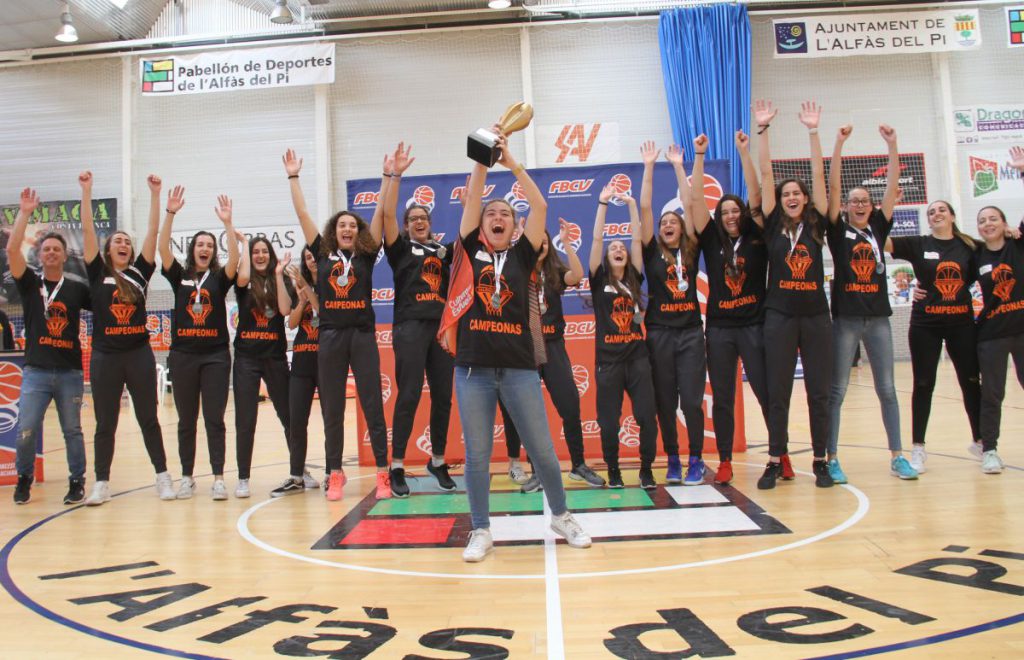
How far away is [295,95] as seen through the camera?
14.1 meters

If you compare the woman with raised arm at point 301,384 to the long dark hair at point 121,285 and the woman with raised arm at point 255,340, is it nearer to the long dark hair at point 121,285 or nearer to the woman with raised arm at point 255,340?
the woman with raised arm at point 255,340

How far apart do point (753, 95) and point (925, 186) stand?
3749mm

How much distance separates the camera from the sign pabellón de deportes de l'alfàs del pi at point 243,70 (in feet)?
43.0

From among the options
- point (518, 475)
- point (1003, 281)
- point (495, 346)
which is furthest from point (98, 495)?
point (1003, 281)

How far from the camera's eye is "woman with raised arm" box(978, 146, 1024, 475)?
4.72 m

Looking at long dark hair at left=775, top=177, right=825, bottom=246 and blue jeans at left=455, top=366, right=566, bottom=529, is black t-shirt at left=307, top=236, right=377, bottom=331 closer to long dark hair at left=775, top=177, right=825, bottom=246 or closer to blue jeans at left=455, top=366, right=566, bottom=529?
blue jeans at left=455, top=366, right=566, bottom=529

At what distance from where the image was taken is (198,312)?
4871mm

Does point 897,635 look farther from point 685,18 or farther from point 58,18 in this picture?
point 58,18

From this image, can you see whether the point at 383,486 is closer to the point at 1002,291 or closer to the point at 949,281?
the point at 949,281

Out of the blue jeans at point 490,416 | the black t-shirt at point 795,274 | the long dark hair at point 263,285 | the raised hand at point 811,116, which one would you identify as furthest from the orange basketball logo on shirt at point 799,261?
the long dark hair at point 263,285

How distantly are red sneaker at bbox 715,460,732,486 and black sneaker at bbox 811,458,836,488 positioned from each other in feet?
1.68

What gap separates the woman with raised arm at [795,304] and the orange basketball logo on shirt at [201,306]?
143 inches

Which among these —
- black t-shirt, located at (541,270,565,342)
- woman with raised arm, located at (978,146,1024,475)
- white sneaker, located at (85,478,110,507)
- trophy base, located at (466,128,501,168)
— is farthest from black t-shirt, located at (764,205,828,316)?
Answer: white sneaker, located at (85,478,110,507)

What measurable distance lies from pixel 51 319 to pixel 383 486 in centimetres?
257
